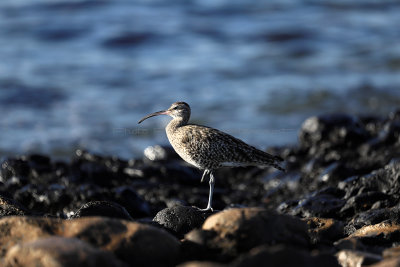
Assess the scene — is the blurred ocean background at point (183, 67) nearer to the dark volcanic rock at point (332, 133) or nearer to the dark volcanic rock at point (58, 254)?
the dark volcanic rock at point (332, 133)

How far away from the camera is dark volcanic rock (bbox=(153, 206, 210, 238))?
642 centimetres

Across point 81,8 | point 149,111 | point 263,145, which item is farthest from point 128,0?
point 263,145

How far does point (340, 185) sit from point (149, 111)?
7.48m

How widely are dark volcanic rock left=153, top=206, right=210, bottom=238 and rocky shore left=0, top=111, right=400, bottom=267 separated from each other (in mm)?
11

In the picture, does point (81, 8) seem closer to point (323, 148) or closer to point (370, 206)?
point (323, 148)

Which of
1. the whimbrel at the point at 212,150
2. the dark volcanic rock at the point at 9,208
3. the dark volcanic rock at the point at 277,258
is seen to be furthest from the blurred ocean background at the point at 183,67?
the dark volcanic rock at the point at 277,258

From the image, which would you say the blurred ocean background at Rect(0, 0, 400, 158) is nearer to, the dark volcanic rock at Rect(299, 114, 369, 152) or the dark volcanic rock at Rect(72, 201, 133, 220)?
the dark volcanic rock at Rect(299, 114, 369, 152)

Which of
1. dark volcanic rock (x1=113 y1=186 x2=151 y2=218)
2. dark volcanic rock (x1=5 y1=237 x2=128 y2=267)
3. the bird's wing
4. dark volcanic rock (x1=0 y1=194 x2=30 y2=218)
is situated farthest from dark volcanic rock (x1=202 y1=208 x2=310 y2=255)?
dark volcanic rock (x1=113 y1=186 x2=151 y2=218)

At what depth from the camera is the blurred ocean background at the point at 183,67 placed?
1468 cm

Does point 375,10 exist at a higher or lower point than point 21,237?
lower

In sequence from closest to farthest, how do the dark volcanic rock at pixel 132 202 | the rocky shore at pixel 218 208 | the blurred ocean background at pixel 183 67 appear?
the rocky shore at pixel 218 208 → the dark volcanic rock at pixel 132 202 → the blurred ocean background at pixel 183 67

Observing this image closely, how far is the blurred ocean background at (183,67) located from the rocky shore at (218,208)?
2301mm

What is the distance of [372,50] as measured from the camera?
19.7 meters

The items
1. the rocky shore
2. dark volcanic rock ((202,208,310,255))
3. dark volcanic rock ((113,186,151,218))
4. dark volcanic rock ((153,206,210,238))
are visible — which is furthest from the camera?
dark volcanic rock ((113,186,151,218))
